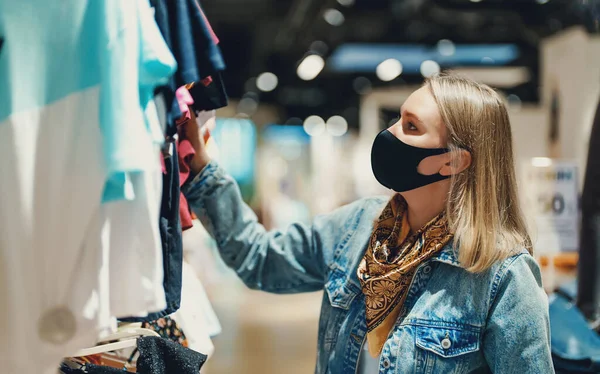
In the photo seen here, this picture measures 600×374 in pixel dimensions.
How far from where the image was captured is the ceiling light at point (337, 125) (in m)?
25.2

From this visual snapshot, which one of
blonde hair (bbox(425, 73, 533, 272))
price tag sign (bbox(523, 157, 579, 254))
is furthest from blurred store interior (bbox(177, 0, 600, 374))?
blonde hair (bbox(425, 73, 533, 272))

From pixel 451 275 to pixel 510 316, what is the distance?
193 millimetres

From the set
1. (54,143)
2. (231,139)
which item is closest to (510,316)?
(54,143)

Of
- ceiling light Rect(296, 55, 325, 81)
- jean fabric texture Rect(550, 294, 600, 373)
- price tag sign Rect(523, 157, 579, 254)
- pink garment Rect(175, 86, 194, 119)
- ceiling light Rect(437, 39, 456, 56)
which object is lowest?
jean fabric texture Rect(550, 294, 600, 373)

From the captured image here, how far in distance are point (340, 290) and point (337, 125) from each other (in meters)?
24.2

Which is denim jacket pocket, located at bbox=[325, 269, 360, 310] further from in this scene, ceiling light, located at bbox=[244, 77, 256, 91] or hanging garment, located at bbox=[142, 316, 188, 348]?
ceiling light, located at bbox=[244, 77, 256, 91]

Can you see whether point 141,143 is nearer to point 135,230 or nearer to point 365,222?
point 135,230

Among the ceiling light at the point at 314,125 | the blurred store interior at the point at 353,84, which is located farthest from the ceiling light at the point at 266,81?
the ceiling light at the point at 314,125

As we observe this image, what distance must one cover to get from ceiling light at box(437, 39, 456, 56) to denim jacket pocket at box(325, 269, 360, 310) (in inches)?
367

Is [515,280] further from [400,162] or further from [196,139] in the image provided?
[196,139]

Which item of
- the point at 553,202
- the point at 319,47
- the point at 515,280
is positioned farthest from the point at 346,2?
the point at 515,280

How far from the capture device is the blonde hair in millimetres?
1836

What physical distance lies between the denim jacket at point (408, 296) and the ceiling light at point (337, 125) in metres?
22.8

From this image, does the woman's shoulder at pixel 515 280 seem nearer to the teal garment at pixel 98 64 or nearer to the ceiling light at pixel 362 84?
the teal garment at pixel 98 64
